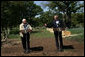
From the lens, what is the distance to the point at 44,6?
69188mm

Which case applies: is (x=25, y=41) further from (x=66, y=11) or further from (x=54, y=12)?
(x=54, y=12)

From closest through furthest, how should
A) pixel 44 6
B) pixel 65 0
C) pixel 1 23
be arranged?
1. pixel 1 23
2. pixel 65 0
3. pixel 44 6

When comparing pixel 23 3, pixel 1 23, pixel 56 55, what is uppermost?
pixel 23 3

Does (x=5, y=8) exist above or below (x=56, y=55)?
above

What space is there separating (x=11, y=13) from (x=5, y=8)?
0.56 metres

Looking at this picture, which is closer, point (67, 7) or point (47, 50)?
point (47, 50)

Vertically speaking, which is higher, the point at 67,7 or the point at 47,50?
the point at 67,7

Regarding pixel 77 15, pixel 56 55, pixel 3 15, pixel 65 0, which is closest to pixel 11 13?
pixel 3 15

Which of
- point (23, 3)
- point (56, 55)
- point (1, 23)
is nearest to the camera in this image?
point (56, 55)

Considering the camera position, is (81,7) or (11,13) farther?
(81,7)

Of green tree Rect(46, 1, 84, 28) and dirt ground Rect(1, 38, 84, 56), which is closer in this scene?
dirt ground Rect(1, 38, 84, 56)

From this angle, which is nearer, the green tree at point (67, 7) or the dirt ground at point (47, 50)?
the dirt ground at point (47, 50)

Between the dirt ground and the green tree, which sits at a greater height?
the green tree

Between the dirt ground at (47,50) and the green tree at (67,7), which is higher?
the green tree at (67,7)
